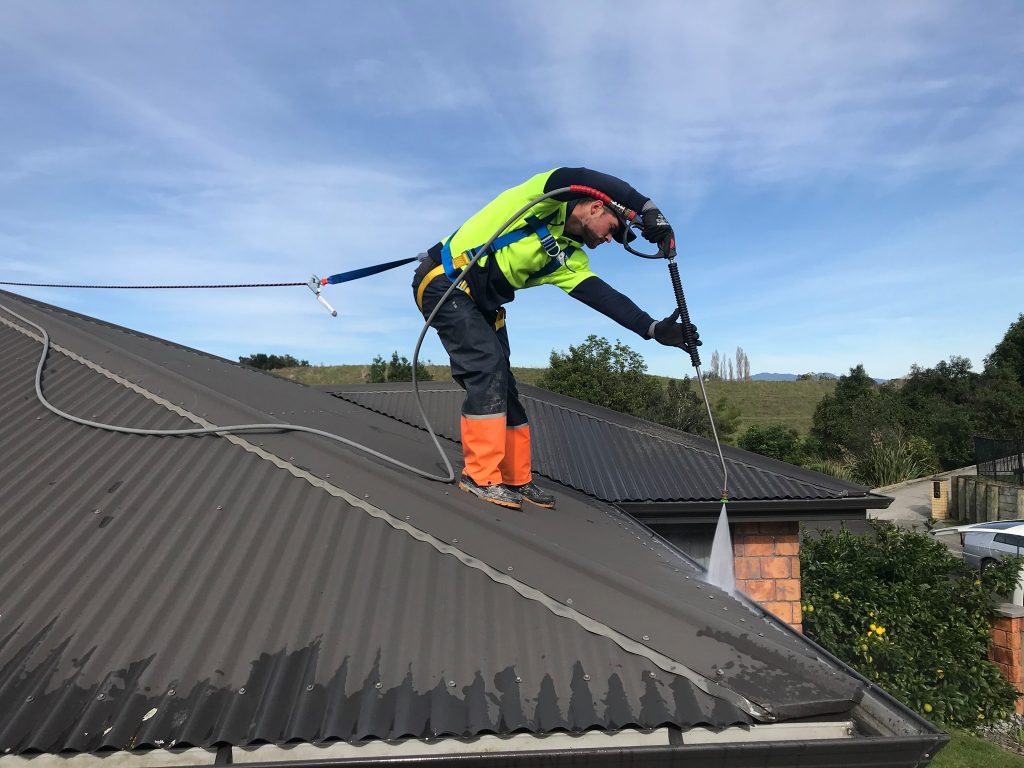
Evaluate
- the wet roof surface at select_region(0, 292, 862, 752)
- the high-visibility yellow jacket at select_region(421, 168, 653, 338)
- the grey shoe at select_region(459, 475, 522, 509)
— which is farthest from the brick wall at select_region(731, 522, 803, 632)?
the high-visibility yellow jacket at select_region(421, 168, 653, 338)

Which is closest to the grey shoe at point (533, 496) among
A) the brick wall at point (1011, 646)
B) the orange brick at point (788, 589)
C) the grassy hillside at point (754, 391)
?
the orange brick at point (788, 589)

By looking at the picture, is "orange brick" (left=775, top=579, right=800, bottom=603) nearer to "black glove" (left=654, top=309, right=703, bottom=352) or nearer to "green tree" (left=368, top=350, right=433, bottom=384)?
"black glove" (left=654, top=309, right=703, bottom=352)

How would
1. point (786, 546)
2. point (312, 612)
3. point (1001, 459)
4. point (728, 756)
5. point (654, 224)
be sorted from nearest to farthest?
point (728, 756), point (312, 612), point (654, 224), point (786, 546), point (1001, 459)

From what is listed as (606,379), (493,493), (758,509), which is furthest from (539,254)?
(606,379)

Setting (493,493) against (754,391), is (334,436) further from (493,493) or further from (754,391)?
(754,391)

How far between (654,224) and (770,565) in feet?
18.9

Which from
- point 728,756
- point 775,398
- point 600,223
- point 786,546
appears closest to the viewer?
point 728,756

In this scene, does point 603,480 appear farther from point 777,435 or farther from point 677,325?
point 777,435

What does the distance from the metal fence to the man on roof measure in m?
23.2

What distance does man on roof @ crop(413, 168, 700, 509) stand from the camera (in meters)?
3.84

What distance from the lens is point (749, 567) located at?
7977 mm

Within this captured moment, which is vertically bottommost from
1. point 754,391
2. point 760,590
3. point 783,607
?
point 783,607

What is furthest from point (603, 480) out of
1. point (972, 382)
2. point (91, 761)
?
point (972, 382)

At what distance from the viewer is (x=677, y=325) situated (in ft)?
12.6
